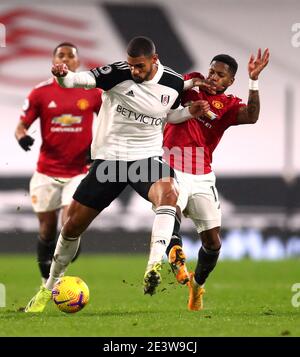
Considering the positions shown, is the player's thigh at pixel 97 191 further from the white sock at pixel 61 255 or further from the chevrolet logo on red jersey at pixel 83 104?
the chevrolet logo on red jersey at pixel 83 104

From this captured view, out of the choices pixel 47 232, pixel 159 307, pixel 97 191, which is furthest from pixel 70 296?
pixel 47 232

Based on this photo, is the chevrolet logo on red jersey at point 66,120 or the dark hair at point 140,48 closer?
the dark hair at point 140,48

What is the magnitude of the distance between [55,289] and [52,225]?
2.78m

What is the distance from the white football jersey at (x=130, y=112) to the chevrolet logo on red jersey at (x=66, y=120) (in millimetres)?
2602

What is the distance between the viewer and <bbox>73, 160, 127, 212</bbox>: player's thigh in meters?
7.90

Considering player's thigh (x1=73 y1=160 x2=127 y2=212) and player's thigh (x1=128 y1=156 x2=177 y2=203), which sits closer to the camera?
player's thigh (x1=128 y1=156 x2=177 y2=203)

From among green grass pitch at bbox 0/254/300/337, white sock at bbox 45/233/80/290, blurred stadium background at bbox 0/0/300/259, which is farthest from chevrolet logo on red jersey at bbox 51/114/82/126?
blurred stadium background at bbox 0/0/300/259

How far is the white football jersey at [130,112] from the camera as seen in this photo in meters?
7.81

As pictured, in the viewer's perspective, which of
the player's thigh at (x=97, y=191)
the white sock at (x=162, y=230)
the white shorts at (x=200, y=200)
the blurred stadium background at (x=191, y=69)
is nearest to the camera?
the white sock at (x=162, y=230)

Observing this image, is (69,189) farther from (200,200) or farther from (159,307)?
(200,200)

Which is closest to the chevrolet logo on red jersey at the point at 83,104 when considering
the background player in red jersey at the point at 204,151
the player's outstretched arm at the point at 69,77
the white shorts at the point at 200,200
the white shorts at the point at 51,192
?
the white shorts at the point at 51,192

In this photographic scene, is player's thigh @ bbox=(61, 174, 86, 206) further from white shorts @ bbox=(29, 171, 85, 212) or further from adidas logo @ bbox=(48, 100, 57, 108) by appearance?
adidas logo @ bbox=(48, 100, 57, 108)

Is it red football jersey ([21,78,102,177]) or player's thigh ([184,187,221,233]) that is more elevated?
red football jersey ([21,78,102,177])
